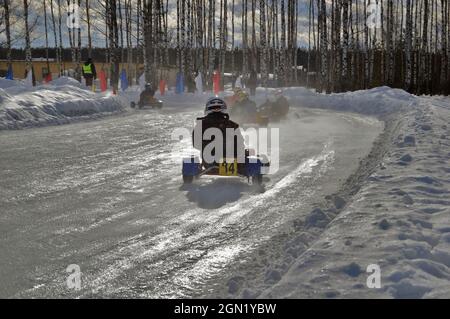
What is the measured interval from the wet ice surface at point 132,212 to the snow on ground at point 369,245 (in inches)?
12.1

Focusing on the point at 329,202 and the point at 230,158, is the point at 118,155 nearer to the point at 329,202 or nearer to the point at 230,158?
the point at 230,158

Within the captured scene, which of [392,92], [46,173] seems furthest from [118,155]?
[392,92]

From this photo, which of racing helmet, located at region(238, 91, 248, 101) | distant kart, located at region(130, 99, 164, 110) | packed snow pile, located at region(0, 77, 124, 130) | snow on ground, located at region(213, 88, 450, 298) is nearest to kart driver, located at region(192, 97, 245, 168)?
snow on ground, located at region(213, 88, 450, 298)

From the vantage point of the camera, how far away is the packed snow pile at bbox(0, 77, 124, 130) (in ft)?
49.0

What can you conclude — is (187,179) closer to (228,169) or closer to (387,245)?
(228,169)

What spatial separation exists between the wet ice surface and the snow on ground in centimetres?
31

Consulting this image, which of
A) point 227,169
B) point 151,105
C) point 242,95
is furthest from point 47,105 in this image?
point 227,169

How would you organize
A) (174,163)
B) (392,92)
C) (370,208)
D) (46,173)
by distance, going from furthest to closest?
(392,92), (174,163), (46,173), (370,208)

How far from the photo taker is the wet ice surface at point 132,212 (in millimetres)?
4523

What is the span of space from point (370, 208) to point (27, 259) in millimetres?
3530

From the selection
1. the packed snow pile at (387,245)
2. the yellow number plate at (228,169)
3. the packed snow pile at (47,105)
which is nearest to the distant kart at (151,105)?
the packed snow pile at (47,105)

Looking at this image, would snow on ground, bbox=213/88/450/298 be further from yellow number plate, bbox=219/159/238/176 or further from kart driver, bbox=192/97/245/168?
kart driver, bbox=192/97/245/168

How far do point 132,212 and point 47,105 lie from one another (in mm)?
11311

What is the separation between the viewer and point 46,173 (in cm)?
856
